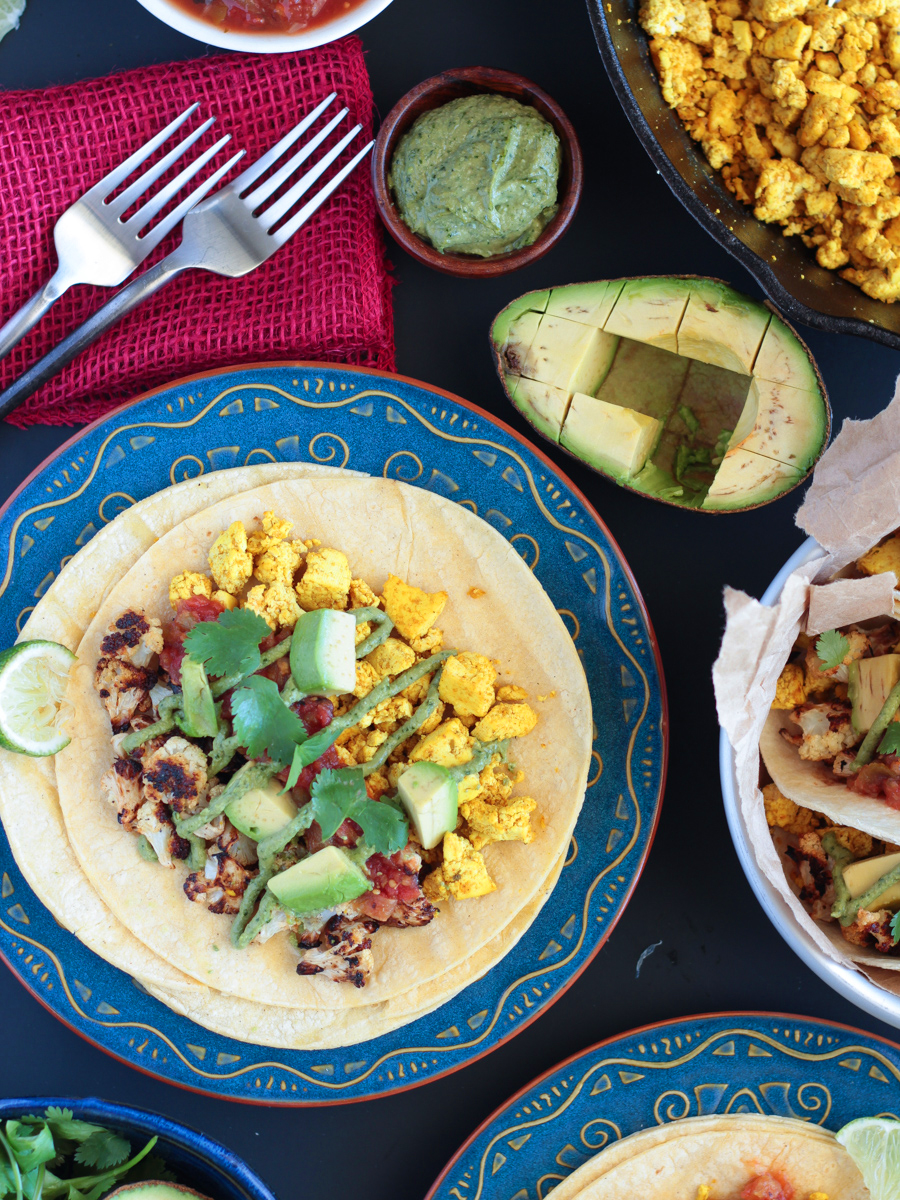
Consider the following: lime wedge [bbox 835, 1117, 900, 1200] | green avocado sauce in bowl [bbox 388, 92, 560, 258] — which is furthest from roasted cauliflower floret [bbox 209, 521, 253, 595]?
lime wedge [bbox 835, 1117, 900, 1200]

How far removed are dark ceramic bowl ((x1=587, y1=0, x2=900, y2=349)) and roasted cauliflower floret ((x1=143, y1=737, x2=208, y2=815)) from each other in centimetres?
180

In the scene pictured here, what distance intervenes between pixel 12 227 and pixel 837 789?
2.68 meters

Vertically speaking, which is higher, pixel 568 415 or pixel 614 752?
pixel 568 415

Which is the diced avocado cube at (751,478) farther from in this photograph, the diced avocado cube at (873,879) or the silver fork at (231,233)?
the silver fork at (231,233)

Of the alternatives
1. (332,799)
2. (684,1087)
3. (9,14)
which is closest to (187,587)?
(332,799)

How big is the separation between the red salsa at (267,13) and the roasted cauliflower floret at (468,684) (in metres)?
1.70

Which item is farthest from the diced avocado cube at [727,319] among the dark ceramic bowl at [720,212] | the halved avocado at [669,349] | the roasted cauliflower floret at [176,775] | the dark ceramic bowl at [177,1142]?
the dark ceramic bowl at [177,1142]

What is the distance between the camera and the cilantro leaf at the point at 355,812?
2.19m

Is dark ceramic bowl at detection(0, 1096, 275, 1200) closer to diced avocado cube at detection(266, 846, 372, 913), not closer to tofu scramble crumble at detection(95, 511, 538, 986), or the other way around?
tofu scramble crumble at detection(95, 511, 538, 986)

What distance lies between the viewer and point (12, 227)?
2549 millimetres

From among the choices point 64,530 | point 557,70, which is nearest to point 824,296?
point 557,70

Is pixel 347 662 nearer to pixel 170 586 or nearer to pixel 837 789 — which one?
pixel 170 586

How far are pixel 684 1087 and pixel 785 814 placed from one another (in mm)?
863

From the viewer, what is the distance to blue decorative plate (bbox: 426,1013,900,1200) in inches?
101
